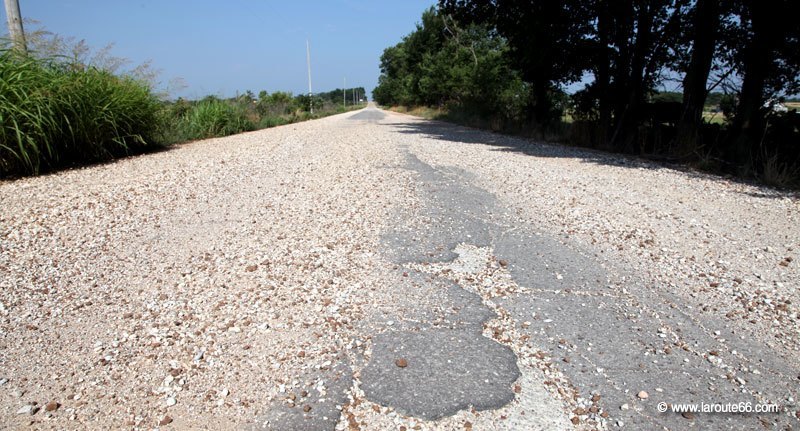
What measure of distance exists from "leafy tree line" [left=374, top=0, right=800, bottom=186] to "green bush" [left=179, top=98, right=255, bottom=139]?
7.34m

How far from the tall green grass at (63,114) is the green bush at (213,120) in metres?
2.90

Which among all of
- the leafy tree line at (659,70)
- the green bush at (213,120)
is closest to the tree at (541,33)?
the leafy tree line at (659,70)

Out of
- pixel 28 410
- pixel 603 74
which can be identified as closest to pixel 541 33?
pixel 603 74

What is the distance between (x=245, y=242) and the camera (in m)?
3.35

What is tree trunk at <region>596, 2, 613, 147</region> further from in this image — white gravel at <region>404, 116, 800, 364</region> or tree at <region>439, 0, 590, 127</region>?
white gravel at <region>404, 116, 800, 364</region>

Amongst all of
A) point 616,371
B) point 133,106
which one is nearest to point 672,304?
point 616,371

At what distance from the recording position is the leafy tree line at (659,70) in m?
7.25

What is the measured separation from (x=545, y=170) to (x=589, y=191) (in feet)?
4.79

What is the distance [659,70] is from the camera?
35.0 feet

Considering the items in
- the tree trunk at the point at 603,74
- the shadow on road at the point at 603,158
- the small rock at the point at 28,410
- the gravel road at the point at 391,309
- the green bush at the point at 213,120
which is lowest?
the small rock at the point at 28,410

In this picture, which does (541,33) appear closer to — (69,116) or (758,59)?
(758,59)

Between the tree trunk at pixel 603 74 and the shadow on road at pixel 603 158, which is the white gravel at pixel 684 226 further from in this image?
the tree trunk at pixel 603 74

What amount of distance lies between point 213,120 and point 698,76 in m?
11.2

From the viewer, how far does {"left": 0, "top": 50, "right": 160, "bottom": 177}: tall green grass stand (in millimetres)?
5070
